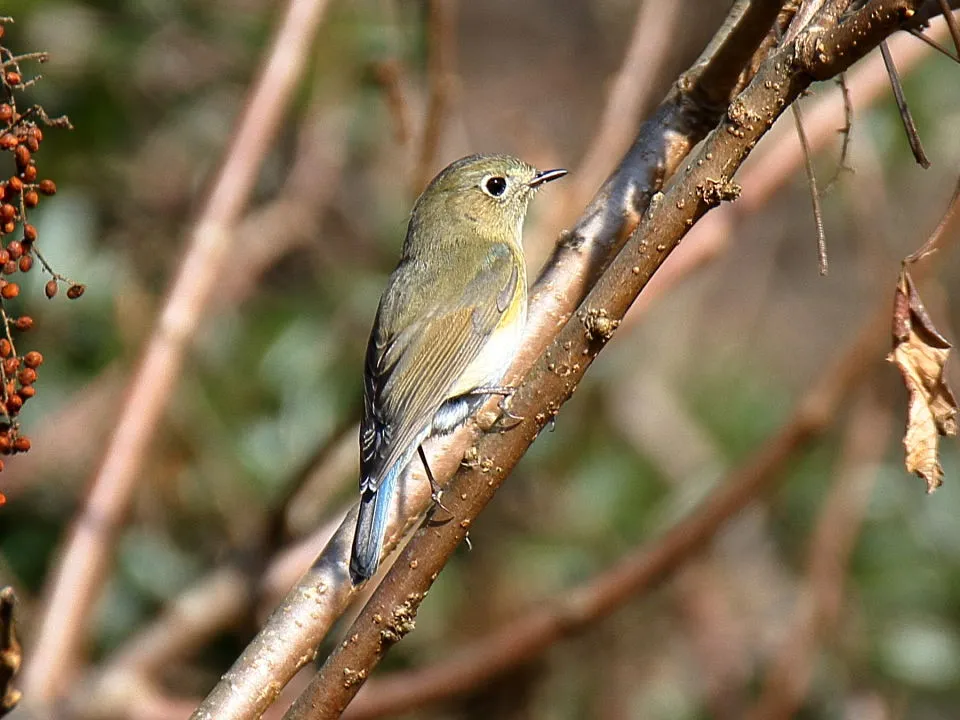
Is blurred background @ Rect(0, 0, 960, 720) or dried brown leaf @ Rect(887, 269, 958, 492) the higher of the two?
blurred background @ Rect(0, 0, 960, 720)

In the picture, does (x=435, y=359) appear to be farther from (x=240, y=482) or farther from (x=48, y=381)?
(x=48, y=381)

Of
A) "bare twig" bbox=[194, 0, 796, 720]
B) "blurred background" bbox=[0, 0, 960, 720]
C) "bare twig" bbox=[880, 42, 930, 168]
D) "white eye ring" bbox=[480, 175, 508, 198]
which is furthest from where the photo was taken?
"blurred background" bbox=[0, 0, 960, 720]

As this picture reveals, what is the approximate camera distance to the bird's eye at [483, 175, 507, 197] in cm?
346

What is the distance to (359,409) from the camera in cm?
335

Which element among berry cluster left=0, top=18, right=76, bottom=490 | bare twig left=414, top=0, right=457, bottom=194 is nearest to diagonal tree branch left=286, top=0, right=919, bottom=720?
berry cluster left=0, top=18, right=76, bottom=490

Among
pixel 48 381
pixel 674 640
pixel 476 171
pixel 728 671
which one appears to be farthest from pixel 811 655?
pixel 48 381

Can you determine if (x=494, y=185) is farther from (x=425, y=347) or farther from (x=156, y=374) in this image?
(x=156, y=374)

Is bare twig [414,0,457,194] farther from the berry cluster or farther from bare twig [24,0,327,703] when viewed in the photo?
the berry cluster

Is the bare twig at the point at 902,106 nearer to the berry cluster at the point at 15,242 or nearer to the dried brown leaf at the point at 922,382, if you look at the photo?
the dried brown leaf at the point at 922,382

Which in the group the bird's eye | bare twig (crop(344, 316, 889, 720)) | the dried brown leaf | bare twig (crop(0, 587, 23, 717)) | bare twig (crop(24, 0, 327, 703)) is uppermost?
the bird's eye

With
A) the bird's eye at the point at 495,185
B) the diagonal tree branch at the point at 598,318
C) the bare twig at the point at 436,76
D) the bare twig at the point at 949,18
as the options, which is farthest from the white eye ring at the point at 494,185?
the bare twig at the point at 949,18

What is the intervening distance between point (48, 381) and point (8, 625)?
2.52 m

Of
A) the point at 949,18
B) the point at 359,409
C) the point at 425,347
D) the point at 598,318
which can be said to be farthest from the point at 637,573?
the point at 949,18

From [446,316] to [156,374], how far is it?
74cm
